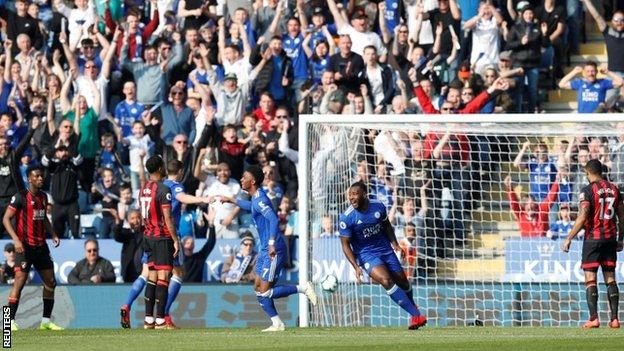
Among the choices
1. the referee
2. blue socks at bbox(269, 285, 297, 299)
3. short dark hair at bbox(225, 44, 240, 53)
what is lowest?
blue socks at bbox(269, 285, 297, 299)

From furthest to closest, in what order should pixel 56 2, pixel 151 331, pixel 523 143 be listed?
pixel 56 2, pixel 523 143, pixel 151 331

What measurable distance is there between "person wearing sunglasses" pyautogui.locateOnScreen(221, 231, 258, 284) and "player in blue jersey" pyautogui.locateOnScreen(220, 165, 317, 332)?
4315 millimetres

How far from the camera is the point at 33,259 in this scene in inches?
782

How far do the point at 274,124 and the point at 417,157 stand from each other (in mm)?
3447

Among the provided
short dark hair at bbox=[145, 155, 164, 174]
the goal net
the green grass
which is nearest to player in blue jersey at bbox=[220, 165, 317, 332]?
the green grass

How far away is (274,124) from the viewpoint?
994 inches

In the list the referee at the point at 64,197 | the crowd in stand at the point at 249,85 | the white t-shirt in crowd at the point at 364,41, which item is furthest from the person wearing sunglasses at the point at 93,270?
the white t-shirt in crowd at the point at 364,41

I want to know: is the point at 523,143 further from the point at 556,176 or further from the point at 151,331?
A: the point at 151,331

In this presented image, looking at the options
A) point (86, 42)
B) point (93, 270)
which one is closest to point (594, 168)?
point (93, 270)

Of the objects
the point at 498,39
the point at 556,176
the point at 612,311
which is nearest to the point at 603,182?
the point at 612,311

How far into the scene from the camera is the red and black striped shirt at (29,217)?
64.8ft

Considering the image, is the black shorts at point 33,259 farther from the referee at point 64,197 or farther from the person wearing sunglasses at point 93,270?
the referee at point 64,197

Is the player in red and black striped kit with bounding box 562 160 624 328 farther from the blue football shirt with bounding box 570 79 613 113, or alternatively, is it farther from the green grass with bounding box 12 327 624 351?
A: the blue football shirt with bounding box 570 79 613 113

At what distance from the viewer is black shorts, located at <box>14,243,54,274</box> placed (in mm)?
19781
